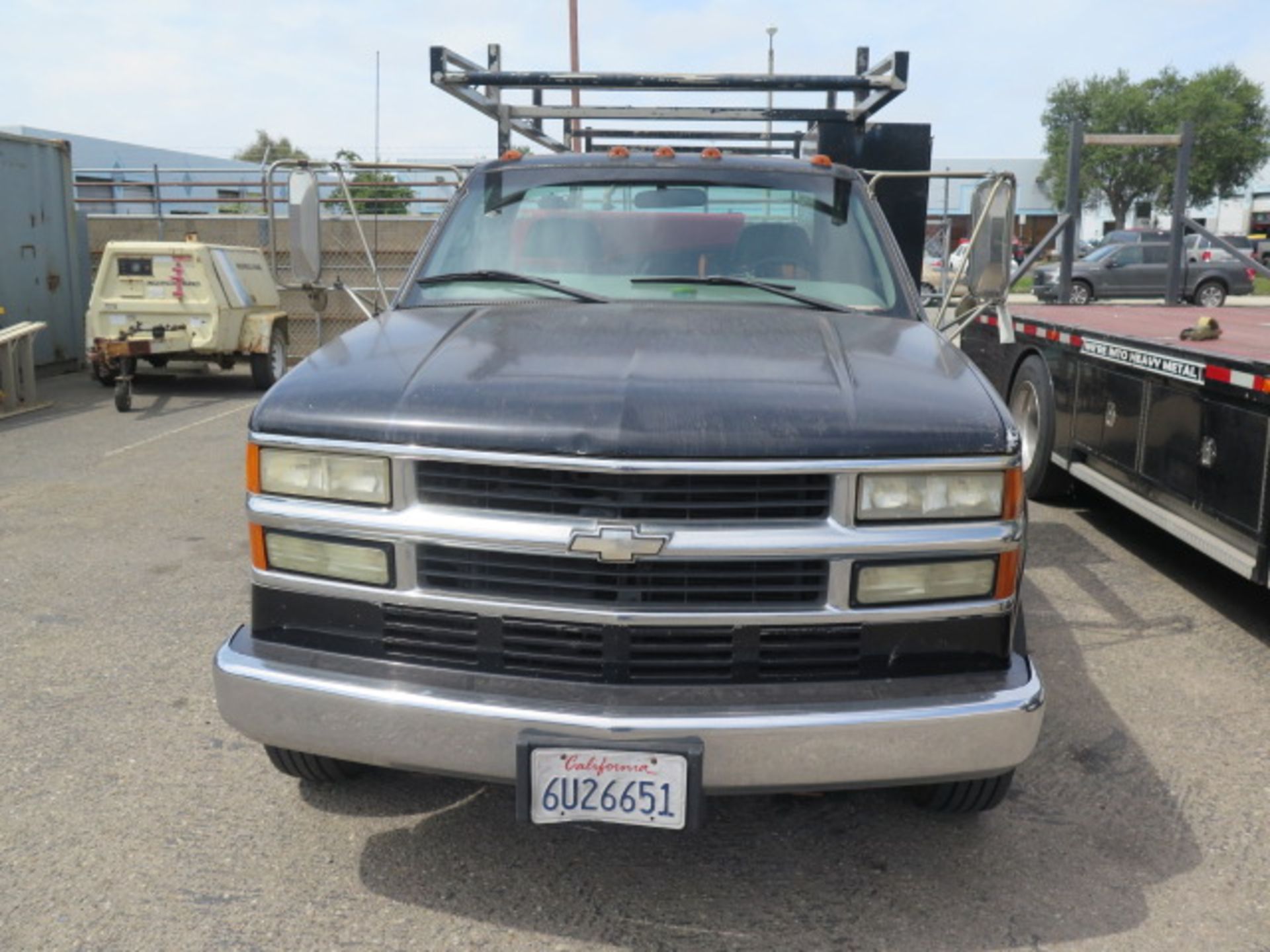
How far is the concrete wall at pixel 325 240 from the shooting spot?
51.8ft

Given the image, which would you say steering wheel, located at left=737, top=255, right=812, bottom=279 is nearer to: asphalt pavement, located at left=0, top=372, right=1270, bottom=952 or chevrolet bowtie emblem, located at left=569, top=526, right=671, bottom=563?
chevrolet bowtie emblem, located at left=569, top=526, right=671, bottom=563

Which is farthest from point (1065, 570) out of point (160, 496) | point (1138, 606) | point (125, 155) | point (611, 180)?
point (125, 155)

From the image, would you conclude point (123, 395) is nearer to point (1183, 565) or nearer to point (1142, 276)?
point (1183, 565)

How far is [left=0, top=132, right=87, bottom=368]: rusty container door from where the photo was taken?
13.5 meters

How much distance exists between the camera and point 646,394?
2.71 metres

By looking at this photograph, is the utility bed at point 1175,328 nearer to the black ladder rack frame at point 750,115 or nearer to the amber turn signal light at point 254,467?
the black ladder rack frame at point 750,115

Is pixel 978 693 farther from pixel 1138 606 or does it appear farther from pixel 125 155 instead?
pixel 125 155

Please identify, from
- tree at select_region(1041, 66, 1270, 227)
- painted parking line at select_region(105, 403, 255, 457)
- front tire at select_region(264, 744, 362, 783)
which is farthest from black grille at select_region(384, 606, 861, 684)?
tree at select_region(1041, 66, 1270, 227)

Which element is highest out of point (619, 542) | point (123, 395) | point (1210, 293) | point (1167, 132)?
point (1167, 132)

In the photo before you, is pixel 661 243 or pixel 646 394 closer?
pixel 646 394

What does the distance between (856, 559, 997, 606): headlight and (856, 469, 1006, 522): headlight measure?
0.12 meters

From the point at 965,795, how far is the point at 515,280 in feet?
7.10

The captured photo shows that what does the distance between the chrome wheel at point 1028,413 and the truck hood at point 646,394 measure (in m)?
4.16

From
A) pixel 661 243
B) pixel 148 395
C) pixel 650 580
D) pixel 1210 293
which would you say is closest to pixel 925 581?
pixel 650 580
